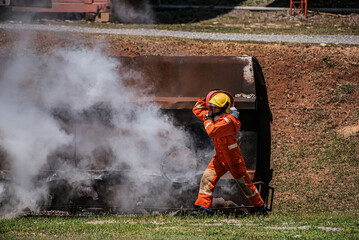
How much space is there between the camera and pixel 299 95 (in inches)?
380

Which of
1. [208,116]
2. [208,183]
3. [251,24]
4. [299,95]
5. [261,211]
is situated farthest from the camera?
[251,24]

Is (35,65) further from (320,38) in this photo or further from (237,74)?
(320,38)

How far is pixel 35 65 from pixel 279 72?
5278mm

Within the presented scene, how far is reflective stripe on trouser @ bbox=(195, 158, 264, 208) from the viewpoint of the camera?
6383 millimetres

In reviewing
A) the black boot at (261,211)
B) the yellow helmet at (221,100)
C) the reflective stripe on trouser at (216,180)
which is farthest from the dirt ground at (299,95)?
the yellow helmet at (221,100)

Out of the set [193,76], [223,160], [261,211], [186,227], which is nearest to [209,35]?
[193,76]

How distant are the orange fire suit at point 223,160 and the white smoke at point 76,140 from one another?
54 cm

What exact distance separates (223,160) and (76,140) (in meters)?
2.17

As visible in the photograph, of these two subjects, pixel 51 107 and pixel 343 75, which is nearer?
pixel 51 107

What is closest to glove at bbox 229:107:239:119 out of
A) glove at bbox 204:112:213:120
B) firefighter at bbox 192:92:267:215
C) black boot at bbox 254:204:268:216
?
firefighter at bbox 192:92:267:215

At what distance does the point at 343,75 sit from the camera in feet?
32.8

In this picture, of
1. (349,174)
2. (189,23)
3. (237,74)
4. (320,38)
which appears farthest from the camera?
(189,23)

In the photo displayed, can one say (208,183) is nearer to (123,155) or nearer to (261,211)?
(261,211)

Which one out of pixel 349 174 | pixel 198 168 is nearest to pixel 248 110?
pixel 198 168
